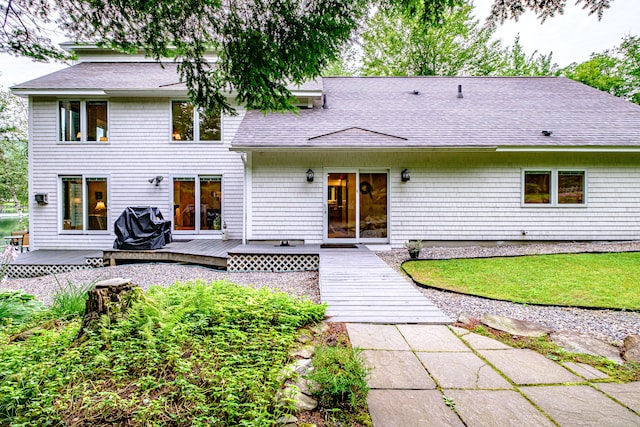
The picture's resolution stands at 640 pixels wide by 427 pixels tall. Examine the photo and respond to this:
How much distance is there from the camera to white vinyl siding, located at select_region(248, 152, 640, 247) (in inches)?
321

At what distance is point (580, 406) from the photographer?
6.07 ft

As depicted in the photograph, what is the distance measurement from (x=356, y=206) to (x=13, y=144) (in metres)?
23.9

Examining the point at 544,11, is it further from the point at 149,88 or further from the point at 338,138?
the point at 149,88

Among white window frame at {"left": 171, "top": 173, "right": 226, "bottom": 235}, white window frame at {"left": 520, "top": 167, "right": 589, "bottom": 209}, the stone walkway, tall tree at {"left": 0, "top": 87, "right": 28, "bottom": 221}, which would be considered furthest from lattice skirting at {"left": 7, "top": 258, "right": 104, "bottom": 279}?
tall tree at {"left": 0, "top": 87, "right": 28, "bottom": 221}

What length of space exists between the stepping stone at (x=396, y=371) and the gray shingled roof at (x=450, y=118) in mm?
5708

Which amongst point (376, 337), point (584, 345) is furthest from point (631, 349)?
point (376, 337)

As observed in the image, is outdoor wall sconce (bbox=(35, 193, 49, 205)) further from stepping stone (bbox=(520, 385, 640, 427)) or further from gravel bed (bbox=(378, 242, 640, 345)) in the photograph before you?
stepping stone (bbox=(520, 385, 640, 427))

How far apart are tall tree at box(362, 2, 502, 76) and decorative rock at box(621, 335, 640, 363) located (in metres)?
19.3

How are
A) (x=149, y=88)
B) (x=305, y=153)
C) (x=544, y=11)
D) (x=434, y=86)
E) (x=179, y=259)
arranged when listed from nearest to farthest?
(x=544, y=11), (x=179, y=259), (x=305, y=153), (x=149, y=88), (x=434, y=86)

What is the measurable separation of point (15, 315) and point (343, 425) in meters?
3.71

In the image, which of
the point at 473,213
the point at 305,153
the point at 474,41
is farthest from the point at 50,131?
the point at 474,41

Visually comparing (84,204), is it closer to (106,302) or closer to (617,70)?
(106,302)

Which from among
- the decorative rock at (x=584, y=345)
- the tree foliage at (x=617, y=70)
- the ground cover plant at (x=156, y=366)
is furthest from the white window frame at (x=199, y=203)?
the tree foliage at (x=617, y=70)

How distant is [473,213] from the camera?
8.31m
